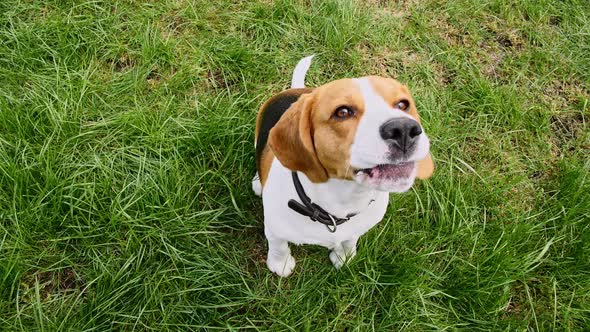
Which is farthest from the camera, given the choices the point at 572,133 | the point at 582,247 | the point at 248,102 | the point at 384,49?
the point at 384,49

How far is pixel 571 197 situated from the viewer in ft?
12.1

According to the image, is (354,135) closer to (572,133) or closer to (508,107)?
(508,107)

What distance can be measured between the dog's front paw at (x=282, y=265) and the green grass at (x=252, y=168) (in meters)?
0.07

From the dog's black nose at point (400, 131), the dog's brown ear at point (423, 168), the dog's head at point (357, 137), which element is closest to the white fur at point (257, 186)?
the dog's head at point (357, 137)

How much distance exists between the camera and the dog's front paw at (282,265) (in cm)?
332

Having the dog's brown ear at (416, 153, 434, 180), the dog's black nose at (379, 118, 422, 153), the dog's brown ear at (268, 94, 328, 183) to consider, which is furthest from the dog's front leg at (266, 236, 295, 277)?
the dog's black nose at (379, 118, 422, 153)

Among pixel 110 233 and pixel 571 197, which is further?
pixel 571 197

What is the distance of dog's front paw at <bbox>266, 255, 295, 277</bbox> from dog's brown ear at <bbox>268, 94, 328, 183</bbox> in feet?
3.57

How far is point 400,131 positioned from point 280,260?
1583 millimetres

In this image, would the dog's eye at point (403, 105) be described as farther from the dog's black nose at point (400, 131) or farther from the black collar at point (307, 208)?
the black collar at point (307, 208)

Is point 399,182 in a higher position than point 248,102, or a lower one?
higher

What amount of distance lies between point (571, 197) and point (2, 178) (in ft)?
13.1

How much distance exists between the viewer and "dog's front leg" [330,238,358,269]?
10.6ft

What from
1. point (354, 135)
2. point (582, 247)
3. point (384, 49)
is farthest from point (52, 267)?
point (582, 247)
